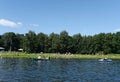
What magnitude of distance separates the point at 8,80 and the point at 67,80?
1268cm

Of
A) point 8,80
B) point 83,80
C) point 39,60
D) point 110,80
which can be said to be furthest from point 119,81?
point 39,60

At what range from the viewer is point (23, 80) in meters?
61.2

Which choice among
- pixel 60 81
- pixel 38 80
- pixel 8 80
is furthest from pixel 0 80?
pixel 60 81

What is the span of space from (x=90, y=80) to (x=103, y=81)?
283 centimetres

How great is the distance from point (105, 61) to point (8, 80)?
89851 mm

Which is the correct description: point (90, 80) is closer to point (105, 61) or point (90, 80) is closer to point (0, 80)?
point (0, 80)

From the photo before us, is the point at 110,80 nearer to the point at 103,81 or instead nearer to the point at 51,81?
the point at 103,81

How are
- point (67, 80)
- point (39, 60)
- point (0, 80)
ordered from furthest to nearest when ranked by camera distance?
point (39, 60) < point (67, 80) < point (0, 80)

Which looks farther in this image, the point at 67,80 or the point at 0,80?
the point at 67,80

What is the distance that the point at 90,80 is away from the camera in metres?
64.9

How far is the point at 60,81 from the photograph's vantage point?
6184 cm

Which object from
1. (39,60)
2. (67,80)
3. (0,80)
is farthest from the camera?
(39,60)

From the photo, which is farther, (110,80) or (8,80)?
(110,80)

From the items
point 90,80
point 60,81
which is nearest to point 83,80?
point 90,80
